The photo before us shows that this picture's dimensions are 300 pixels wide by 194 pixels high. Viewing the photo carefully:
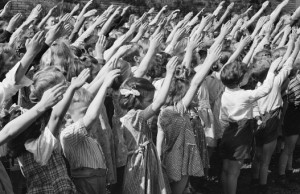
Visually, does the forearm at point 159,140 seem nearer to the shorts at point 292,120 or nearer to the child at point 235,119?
the child at point 235,119

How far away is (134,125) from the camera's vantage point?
173 inches

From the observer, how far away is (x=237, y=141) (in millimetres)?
5535

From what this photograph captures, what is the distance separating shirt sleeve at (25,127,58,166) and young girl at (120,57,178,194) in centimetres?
101

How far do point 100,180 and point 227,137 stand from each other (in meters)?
1.86

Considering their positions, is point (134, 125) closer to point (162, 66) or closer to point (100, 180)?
point (100, 180)

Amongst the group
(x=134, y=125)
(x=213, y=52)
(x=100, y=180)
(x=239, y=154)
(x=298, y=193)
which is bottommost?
(x=298, y=193)

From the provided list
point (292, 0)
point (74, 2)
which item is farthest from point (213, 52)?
point (292, 0)

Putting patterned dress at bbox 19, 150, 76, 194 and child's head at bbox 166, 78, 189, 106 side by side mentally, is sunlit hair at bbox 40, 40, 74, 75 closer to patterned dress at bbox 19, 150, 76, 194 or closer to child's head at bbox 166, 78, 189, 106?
child's head at bbox 166, 78, 189, 106

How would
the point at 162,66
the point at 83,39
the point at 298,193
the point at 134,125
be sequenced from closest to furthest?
1. the point at 134,125
2. the point at 162,66
3. the point at 298,193
4. the point at 83,39

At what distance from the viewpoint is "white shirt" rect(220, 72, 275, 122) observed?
5.25 m

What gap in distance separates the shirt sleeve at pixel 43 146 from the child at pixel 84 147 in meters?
0.38

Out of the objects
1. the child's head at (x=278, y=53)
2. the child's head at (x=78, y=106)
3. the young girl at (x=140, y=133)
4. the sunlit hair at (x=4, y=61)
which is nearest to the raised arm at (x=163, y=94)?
the young girl at (x=140, y=133)

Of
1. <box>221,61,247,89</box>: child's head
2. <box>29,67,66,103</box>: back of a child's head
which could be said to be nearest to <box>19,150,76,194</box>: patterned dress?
<box>29,67,66,103</box>: back of a child's head

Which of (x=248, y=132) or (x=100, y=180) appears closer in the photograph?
(x=100, y=180)
